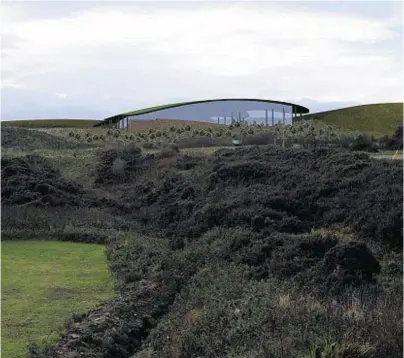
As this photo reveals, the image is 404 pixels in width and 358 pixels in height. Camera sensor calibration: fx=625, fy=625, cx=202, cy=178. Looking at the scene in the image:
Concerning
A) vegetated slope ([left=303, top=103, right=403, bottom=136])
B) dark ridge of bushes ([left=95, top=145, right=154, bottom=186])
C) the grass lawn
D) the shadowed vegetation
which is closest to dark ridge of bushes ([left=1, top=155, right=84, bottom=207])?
the shadowed vegetation

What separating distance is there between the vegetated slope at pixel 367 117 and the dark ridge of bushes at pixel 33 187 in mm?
42477

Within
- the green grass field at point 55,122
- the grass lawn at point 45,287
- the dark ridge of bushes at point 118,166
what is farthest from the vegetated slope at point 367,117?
the grass lawn at point 45,287

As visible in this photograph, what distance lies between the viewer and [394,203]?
55.4ft

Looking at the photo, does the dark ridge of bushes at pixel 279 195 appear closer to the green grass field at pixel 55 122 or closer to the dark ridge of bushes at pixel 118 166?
the dark ridge of bushes at pixel 118 166

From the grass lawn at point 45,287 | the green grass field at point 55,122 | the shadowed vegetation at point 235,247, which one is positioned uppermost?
the green grass field at point 55,122

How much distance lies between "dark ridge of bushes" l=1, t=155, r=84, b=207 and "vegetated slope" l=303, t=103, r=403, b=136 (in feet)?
139

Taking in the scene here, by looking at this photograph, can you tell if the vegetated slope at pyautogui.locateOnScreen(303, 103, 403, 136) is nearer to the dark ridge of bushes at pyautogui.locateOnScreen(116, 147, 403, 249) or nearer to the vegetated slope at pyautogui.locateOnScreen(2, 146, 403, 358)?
the dark ridge of bushes at pyautogui.locateOnScreen(116, 147, 403, 249)

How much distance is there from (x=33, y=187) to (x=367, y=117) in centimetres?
5306

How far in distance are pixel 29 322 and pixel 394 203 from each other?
1018 cm

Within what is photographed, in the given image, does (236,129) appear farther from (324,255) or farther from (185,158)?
(324,255)

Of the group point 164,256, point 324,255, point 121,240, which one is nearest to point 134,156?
point 121,240

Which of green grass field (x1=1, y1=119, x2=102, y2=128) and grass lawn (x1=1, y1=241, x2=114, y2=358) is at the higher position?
green grass field (x1=1, y1=119, x2=102, y2=128)

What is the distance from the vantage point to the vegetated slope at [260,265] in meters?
8.11

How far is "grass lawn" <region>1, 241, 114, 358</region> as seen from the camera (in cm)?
1089
